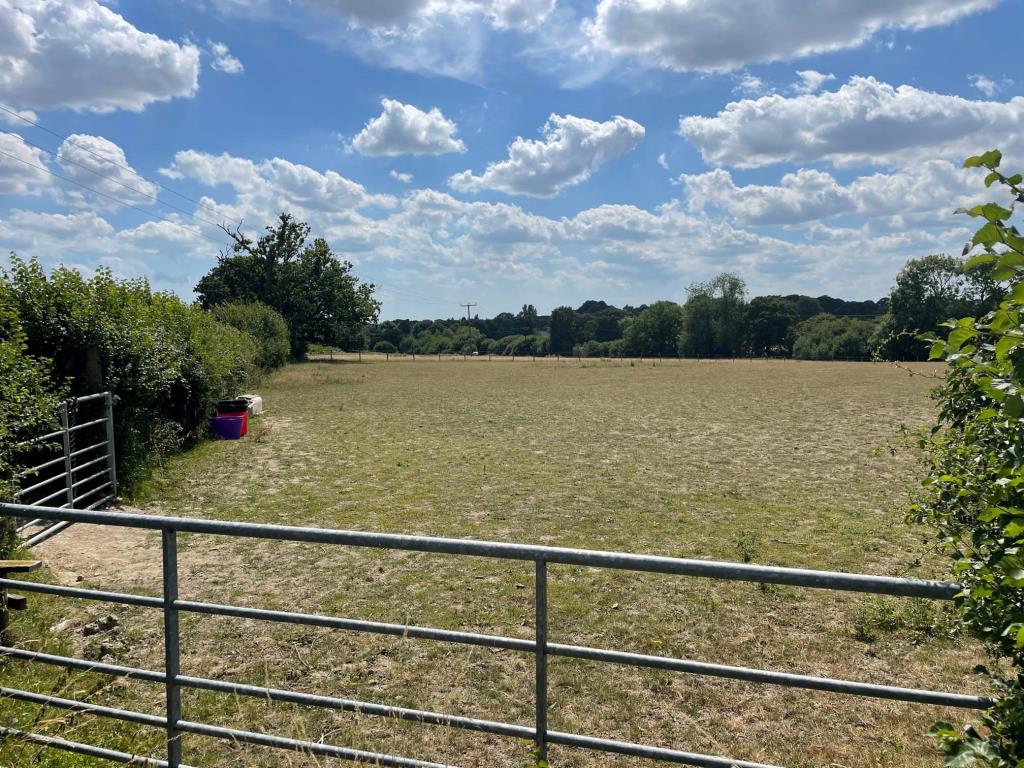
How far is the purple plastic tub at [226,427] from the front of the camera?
16406 mm

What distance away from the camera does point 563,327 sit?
151375mm

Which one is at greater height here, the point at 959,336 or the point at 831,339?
the point at 831,339

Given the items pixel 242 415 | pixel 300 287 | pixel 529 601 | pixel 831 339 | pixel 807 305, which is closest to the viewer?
pixel 529 601

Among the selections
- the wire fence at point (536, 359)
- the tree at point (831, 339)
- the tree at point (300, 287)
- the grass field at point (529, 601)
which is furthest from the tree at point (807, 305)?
the grass field at point (529, 601)

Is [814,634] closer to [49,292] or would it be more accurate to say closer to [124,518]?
[124,518]

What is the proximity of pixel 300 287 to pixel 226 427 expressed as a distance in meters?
48.6

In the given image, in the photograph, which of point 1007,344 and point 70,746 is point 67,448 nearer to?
point 70,746

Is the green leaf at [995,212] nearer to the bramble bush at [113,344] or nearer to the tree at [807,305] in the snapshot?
the bramble bush at [113,344]

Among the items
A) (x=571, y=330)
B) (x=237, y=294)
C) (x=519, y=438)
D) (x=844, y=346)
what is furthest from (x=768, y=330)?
(x=519, y=438)

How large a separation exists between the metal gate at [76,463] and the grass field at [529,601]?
496 millimetres

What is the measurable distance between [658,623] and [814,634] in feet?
4.26

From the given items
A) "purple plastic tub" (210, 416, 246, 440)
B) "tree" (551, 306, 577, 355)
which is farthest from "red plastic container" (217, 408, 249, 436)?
"tree" (551, 306, 577, 355)

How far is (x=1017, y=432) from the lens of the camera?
1905mm

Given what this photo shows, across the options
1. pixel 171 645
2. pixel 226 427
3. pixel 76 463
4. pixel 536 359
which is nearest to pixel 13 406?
pixel 76 463
